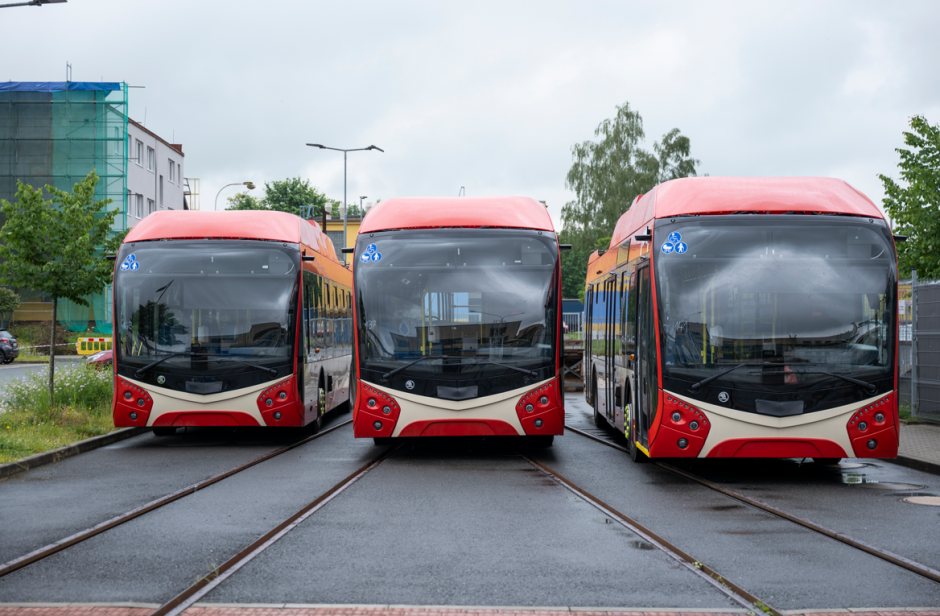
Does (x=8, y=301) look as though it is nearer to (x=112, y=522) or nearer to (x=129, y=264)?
(x=129, y=264)

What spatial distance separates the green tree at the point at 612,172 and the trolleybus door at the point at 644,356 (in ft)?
163

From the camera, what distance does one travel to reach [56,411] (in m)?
15.0

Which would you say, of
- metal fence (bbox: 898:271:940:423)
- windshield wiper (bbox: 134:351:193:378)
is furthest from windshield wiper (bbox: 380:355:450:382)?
metal fence (bbox: 898:271:940:423)

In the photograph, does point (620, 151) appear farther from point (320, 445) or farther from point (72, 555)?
point (72, 555)

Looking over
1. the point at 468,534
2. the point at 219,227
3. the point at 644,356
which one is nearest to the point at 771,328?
the point at 644,356

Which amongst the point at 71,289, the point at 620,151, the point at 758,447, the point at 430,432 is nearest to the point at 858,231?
the point at 758,447

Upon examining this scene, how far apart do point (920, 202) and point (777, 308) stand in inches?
397

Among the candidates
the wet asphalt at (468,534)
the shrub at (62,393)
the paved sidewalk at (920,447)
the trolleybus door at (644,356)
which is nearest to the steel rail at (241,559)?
the wet asphalt at (468,534)

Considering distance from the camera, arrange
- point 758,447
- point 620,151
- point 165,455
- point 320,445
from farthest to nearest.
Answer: point 620,151 < point 320,445 < point 165,455 < point 758,447

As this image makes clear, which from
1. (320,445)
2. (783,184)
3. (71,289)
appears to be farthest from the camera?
(71,289)

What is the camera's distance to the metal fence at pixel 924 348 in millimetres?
15695

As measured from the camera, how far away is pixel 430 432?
1188 cm

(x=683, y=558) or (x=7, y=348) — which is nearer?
(x=683, y=558)

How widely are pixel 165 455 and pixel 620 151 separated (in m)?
52.2
